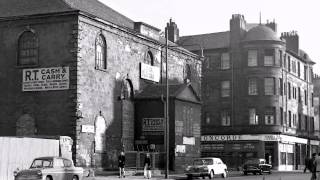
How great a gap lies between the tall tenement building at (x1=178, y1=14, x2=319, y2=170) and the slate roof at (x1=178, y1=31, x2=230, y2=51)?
5.0 inches

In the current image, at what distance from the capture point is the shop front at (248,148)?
6091cm

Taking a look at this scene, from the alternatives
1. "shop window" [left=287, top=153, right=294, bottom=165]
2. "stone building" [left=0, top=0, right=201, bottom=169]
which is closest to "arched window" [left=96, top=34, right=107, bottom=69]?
"stone building" [left=0, top=0, right=201, bottom=169]

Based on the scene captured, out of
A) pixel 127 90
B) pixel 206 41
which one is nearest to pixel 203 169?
pixel 127 90

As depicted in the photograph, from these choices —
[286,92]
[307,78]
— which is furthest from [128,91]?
[307,78]

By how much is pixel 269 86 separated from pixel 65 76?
31.3 meters

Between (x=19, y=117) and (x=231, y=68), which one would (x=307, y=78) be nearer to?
(x=231, y=68)

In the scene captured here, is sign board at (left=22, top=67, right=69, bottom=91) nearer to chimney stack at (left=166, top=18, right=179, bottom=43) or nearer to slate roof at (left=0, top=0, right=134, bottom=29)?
slate roof at (left=0, top=0, right=134, bottom=29)

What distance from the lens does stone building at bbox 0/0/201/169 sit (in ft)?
117

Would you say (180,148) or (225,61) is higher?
(225,61)

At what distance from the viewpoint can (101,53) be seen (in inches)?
1524

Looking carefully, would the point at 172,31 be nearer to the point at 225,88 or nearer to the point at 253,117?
the point at 225,88

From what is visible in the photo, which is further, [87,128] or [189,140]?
[189,140]

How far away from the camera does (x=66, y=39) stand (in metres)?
36.0

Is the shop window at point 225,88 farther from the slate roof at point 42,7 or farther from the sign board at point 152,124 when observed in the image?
the slate roof at point 42,7
